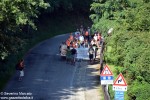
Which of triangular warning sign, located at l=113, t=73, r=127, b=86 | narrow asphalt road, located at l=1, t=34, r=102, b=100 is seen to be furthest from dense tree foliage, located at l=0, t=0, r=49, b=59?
triangular warning sign, located at l=113, t=73, r=127, b=86

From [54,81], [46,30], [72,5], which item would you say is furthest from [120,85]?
[72,5]

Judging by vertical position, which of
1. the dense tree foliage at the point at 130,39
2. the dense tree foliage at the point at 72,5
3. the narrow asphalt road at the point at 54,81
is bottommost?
the narrow asphalt road at the point at 54,81

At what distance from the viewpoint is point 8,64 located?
28.0m

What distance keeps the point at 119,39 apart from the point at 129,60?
3.39 m

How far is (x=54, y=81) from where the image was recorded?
26078 mm

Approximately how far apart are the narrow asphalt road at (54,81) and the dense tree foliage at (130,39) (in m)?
2.18

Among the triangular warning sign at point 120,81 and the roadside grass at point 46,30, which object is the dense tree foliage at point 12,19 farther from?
the triangular warning sign at point 120,81

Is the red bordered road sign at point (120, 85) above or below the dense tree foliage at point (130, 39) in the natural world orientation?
below

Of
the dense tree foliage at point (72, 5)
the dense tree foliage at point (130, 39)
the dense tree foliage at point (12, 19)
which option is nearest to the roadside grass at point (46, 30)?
the dense tree foliage at point (72, 5)

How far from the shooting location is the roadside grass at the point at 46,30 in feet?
88.4

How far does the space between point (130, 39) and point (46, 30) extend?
72.7 feet

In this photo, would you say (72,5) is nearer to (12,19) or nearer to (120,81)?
(12,19)

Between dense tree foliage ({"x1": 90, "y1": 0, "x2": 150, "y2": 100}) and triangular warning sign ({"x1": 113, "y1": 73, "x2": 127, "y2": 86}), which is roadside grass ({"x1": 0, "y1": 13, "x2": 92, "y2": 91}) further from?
triangular warning sign ({"x1": 113, "y1": 73, "x2": 127, "y2": 86})

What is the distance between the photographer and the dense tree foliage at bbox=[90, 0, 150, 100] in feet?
72.2
